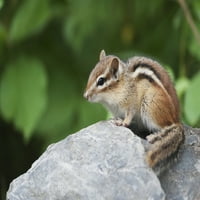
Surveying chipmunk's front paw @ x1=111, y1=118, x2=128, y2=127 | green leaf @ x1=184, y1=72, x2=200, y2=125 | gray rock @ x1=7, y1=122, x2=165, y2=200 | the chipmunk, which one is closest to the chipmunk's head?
the chipmunk

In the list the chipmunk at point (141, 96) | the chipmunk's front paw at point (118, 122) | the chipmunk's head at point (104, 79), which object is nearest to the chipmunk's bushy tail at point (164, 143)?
the chipmunk at point (141, 96)

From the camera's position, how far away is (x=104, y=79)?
3.50 meters

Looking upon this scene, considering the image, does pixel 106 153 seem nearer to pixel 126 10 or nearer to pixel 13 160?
pixel 126 10

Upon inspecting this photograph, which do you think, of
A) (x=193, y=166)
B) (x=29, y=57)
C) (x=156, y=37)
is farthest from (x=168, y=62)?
(x=193, y=166)

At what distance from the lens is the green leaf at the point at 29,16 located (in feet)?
16.6

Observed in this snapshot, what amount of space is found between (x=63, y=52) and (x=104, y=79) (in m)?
2.26

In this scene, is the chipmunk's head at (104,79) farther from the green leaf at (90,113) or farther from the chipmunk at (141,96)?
the green leaf at (90,113)

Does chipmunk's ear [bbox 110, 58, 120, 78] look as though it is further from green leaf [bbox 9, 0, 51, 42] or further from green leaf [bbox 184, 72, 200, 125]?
green leaf [bbox 9, 0, 51, 42]

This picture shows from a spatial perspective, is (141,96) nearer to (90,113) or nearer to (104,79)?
(104,79)

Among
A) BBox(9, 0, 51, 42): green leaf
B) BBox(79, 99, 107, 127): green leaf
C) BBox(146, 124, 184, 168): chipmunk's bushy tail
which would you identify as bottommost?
BBox(79, 99, 107, 127): green leaf

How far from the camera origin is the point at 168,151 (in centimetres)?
320

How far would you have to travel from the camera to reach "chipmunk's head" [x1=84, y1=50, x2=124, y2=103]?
3.48 metres

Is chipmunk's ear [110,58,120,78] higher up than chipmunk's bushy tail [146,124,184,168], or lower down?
higher up

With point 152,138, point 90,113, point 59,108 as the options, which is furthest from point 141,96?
point 59,108
